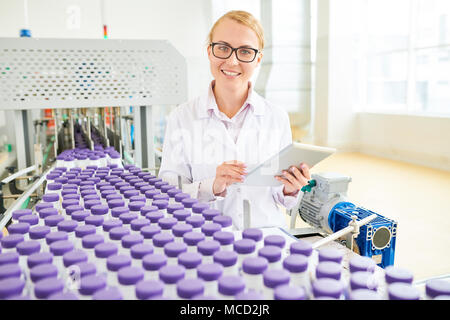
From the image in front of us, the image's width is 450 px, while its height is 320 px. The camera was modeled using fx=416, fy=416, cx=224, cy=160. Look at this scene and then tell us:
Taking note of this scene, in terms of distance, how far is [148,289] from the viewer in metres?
0.57

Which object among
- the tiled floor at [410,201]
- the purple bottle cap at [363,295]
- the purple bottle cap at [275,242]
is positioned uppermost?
the purple bottle cap at [275,242]

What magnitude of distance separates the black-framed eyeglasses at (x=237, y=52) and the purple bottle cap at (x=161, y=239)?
0.89m

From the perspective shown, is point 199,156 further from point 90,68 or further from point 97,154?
point 90,68

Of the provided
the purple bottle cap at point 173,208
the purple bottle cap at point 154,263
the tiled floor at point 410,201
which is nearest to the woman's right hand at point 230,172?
the purple bottle cap at point 173,208

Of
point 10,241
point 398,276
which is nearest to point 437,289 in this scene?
point 398,276

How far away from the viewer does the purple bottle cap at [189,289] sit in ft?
1.89

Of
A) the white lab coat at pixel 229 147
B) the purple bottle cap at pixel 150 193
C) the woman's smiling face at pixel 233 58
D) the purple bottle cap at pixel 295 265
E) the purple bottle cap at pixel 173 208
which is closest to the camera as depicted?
the purple bottle cap at pixel 295 265

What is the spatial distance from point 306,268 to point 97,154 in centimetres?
142

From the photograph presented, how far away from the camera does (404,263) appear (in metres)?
2.59

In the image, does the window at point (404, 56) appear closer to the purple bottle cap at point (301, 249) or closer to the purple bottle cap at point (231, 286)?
the purple bottle cap at point (301, 249)

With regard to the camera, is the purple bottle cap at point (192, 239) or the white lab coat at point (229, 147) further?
the white lab coat at point (229, 147)

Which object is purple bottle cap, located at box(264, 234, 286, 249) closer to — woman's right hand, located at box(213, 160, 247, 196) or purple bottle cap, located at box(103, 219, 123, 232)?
purple bottle cap, located at box(103, 219, 123, 232)

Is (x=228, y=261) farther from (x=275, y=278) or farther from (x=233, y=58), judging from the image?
→ (x=233, y=58)
